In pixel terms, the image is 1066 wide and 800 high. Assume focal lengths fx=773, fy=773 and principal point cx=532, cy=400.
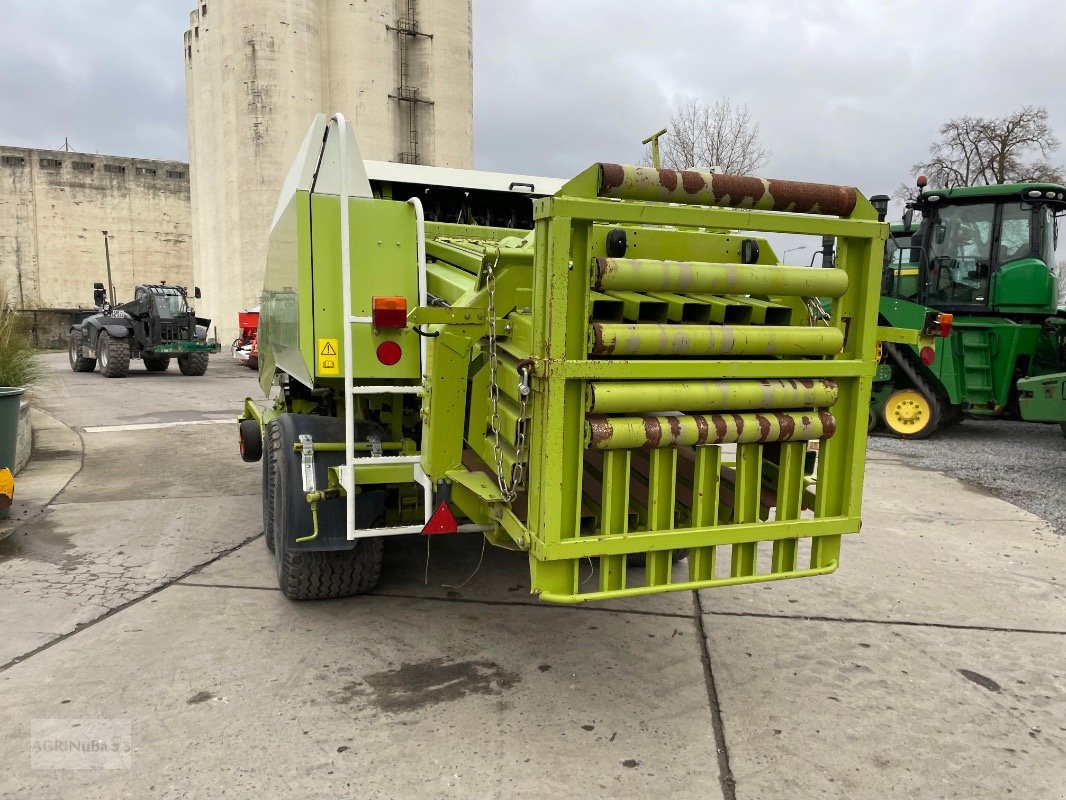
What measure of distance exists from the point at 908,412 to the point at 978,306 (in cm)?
150

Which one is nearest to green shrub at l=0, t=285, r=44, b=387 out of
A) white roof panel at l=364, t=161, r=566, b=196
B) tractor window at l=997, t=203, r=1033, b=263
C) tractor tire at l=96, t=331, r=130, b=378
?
white roof panel at l=364, t=161, r=566, b=196

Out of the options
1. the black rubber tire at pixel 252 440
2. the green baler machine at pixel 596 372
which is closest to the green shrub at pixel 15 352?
the black rubber tire at pixel 252 440

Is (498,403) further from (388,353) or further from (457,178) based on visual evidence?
(457,178)

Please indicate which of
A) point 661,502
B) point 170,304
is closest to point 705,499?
point 661,502

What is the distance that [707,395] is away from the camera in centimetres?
253

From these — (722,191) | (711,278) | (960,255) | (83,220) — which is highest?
(83,220)

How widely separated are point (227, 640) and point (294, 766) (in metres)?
1.11

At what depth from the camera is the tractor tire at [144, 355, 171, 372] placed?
718 inches

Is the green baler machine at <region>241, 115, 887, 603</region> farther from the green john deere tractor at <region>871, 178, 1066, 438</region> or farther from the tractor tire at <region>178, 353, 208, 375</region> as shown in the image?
the tractor tire at <region>178, 353, 208, 375</region>

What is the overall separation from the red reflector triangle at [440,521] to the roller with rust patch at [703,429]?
921 mm

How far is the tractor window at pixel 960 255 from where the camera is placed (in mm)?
9359

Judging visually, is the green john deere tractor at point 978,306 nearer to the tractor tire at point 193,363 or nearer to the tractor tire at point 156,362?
the tractor tire at point 193,363

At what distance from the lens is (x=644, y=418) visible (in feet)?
8.25

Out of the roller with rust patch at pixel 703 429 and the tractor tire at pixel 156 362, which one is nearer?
the roller with rust patch at pixel 703 429
